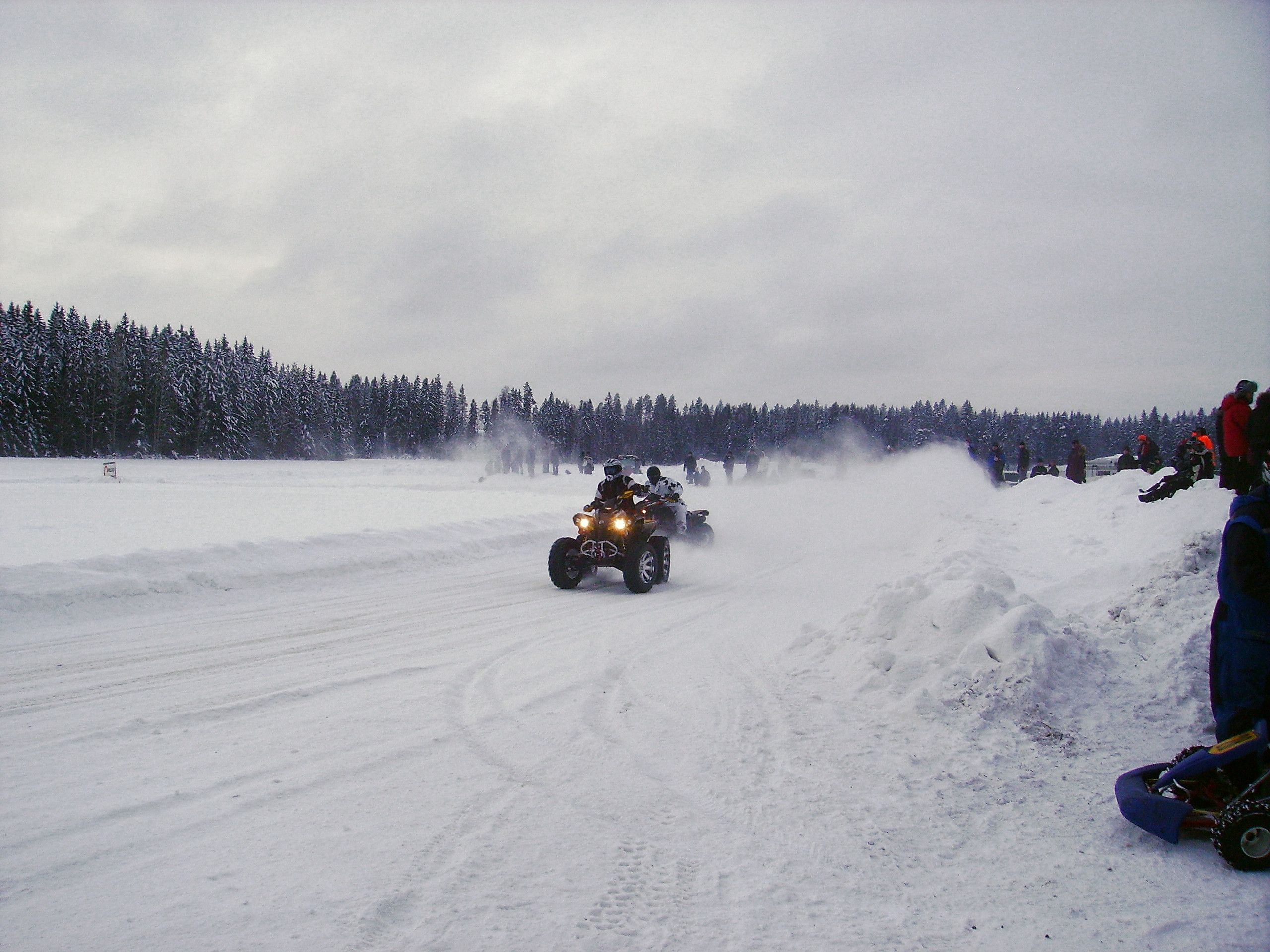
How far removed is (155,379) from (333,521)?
208ft

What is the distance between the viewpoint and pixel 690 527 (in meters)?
14.7

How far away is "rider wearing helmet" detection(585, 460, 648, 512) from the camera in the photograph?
35.8 feet

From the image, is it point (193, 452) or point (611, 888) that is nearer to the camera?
point (611, 888)

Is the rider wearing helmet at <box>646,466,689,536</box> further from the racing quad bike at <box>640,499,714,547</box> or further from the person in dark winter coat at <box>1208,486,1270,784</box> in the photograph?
the person in dark winter coat at <box>1208,486,1270,784</box>

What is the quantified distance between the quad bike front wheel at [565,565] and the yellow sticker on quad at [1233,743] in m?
7.78

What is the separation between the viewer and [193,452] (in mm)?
65375

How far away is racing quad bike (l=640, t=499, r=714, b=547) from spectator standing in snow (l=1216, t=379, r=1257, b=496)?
866cm

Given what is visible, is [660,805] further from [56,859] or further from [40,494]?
[40,494]

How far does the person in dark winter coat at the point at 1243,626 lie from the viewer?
3525 mm

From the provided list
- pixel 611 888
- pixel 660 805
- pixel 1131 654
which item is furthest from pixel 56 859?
pixel 1131 654

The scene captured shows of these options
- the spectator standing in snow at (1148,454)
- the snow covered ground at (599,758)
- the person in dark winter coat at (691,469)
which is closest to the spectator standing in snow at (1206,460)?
the snow covered ground at (599,758)

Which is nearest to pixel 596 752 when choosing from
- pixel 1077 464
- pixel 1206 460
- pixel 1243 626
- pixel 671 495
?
pixel 1243 626

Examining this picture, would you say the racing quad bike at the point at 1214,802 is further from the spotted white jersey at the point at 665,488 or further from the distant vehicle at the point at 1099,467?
the distant vehicle at the point at 1099,467

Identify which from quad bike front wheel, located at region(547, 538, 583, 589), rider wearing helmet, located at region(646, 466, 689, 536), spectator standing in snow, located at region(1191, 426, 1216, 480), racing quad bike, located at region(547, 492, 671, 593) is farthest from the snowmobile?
quad bike front wheel, located at region(547, 538, 583, 589)
